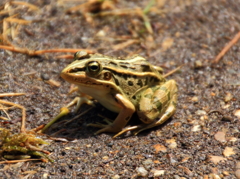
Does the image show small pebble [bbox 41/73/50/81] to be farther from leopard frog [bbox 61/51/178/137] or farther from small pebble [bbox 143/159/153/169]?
small pebble [bbox 143/159/153/169]

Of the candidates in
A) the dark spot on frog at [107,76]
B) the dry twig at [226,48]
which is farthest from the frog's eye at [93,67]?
the dry twig at [226,48]

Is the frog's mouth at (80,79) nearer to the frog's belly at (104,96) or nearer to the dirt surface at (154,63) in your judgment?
the frog's belly at (104,96)

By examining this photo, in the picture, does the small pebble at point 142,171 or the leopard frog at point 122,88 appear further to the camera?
the leopard frog at point 122,88

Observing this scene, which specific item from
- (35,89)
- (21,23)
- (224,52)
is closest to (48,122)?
(35,89)

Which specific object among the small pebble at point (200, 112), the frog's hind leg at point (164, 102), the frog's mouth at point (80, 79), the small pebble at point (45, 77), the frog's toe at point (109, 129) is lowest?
the small pebble at point (45, 77)

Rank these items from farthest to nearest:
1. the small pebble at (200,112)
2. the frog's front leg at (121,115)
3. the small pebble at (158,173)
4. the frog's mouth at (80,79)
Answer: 1. the small pebble at (200,112)
2. the frog's front leg at (121,115)
3. the frog's mouth at (80,79)
4. the small pebble at (158,173)

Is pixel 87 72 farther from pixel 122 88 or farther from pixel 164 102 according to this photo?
pixel 164 102

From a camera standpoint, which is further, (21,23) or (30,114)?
(21,23)

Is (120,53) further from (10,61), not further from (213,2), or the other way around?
(213,2)
